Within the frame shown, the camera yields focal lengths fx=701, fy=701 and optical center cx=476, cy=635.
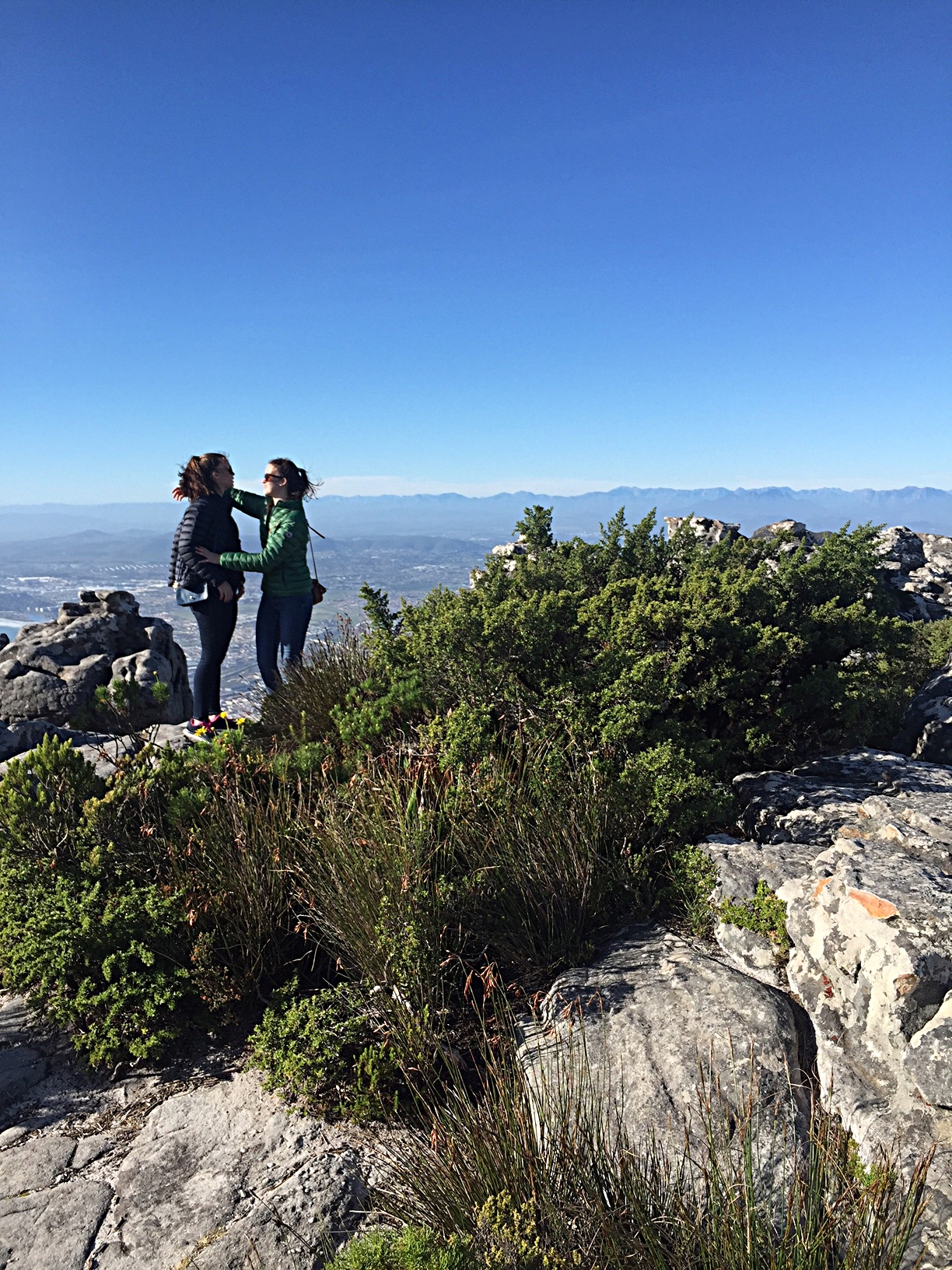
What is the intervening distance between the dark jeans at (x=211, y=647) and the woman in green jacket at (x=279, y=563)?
31 centimetres

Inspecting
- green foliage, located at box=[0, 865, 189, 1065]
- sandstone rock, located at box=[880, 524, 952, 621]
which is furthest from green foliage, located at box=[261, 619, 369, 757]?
sandstone rock, located at box=[880, 524, 952, 621]

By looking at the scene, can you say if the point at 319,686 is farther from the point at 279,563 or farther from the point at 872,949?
the point at 872,949

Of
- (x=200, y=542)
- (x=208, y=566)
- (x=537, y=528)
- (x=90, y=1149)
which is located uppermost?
Answer: (x=537, y=528)

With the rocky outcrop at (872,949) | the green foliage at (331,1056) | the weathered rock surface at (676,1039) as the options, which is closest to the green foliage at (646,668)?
the rocky outcrop at (872,949)

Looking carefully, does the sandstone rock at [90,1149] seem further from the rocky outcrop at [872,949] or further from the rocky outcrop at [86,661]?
the rocky outcrop at [86,661]

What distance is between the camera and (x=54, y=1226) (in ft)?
7.77

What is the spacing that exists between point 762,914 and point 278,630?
5167mm

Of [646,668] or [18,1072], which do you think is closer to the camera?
[18,1072]

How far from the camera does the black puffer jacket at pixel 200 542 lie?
625 centimetres

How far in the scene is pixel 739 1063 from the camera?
2.69 m

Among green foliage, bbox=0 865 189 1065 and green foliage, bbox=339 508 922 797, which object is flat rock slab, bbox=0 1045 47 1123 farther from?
green foliage, bbox=339 508 922 797

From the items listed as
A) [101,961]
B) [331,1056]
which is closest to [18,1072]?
[101,961]

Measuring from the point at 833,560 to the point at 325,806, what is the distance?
481cm

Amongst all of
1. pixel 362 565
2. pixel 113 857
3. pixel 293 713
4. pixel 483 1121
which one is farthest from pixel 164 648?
pixel 362 565
